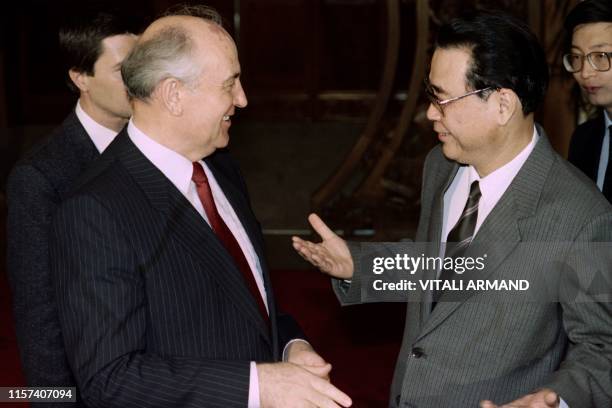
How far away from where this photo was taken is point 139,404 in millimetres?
1628

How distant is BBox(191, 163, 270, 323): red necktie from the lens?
1.90 metres

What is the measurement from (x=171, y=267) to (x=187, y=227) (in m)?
0.10

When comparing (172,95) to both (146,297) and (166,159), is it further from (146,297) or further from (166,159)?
(146,297)

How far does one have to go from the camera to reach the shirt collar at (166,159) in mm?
1831

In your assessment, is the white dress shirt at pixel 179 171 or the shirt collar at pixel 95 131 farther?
the shirt collar at pixel 95 131

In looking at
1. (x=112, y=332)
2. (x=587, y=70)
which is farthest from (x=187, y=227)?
(x=587, y=70)

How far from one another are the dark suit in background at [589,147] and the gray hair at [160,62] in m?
1.74

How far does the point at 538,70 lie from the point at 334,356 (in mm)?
2707

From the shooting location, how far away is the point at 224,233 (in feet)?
6.29

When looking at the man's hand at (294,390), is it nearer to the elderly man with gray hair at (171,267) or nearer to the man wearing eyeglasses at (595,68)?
the elderly man with gray hair at (171,267)

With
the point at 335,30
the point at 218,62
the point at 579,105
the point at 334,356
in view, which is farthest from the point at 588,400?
the point at 335,30

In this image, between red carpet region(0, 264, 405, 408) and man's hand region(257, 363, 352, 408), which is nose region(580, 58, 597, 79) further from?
red carpet region(0, 264, 405, 408)

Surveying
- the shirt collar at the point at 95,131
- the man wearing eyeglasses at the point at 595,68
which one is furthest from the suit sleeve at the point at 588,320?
the shirt collar at the point at 95,131

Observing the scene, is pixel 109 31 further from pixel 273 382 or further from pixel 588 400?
pixel 588 400
